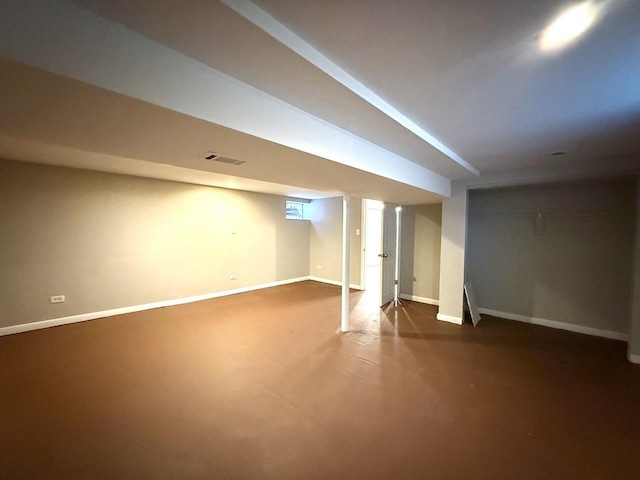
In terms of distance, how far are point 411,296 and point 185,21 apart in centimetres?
550

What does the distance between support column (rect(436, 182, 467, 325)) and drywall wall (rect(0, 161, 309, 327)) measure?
13.9 ft

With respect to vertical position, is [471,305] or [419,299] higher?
[471,305]

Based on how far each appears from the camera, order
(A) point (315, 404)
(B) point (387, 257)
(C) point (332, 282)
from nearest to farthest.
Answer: (A) point (315, 404) → (B) point (387, 257) → (C) point (332, 282)

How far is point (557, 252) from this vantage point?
3.84 m

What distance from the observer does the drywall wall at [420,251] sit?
503cm

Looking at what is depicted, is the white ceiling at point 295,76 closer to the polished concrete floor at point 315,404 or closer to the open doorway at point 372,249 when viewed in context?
the polished concrete floor at point 315,404

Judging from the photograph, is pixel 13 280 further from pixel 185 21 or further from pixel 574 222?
pixel 574 222

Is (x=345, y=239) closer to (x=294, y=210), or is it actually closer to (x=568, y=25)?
(x=568, y=25)

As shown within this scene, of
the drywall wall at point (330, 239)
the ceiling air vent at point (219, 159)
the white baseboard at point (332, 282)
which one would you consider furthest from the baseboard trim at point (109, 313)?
the ceiling air vent at point (219, 159)

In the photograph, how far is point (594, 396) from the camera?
230cm

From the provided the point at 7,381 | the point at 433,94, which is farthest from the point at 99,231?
the point at 433,94

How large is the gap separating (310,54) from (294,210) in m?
6.00

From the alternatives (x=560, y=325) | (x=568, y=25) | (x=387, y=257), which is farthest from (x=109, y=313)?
(x=560, y=325)

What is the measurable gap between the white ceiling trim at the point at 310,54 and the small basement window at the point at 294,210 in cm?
520
